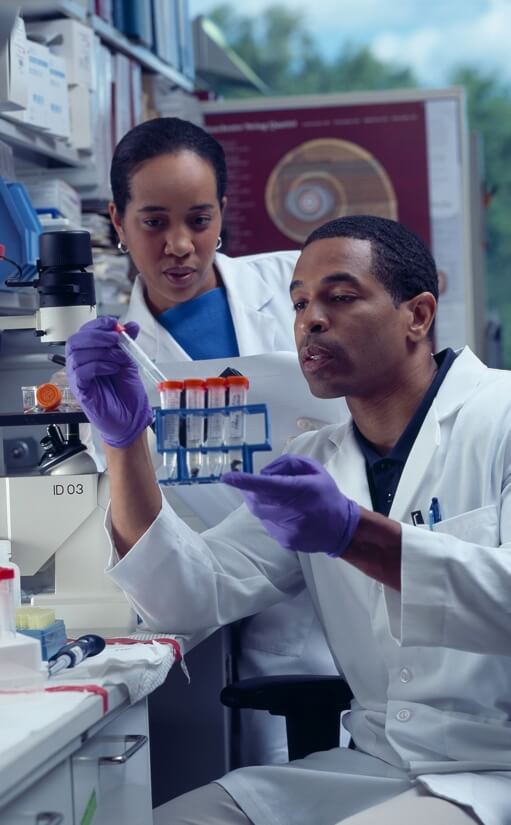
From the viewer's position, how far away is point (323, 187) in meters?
4.72

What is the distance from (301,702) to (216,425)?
1.75ft

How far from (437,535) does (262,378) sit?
2.18 ft

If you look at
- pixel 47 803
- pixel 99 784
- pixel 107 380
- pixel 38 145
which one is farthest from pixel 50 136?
pixel 47 803

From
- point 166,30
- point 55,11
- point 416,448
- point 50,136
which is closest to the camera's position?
point 416,448

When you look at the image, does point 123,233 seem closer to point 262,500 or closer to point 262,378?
point 262,378

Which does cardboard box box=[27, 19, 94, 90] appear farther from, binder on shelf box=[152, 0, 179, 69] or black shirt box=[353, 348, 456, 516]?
black shirt box=[353, 348, 456, 516]

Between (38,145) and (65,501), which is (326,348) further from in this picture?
(38,145)

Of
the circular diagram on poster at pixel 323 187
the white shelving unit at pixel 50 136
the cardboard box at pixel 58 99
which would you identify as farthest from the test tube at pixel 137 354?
the circular diagram on poster at pixel 323 187

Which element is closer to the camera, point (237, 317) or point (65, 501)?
point (65, 501)

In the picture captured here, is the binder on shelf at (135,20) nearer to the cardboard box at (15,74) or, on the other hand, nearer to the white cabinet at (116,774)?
the cardboard box at (15,74)

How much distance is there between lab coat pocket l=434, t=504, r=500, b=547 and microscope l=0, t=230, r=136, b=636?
487 mm

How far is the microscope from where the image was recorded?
1.65 m

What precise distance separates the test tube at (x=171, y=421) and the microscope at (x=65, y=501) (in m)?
0.31

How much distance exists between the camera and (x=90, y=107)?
3.18m
